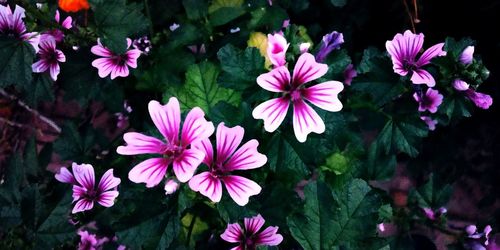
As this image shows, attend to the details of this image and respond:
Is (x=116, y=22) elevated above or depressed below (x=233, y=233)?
above

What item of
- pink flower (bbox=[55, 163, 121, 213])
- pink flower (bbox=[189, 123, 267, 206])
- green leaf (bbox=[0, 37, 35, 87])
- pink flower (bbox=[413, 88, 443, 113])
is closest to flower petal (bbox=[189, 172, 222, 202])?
pink flower (bbox=[189, 123, 267, 206])

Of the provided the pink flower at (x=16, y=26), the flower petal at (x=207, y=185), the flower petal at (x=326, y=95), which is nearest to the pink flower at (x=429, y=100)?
the flower petal at (x=326, y=95)

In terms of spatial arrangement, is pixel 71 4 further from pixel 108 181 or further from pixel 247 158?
pixel 247 158

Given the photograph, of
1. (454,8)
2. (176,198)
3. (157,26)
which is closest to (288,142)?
(176,198)

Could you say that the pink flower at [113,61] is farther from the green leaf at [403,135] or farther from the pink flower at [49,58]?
the green leaf at [403,135]

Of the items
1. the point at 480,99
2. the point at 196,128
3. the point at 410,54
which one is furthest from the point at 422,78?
the point at 196,128

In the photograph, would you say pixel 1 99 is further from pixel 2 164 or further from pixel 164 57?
pixel 164 57
